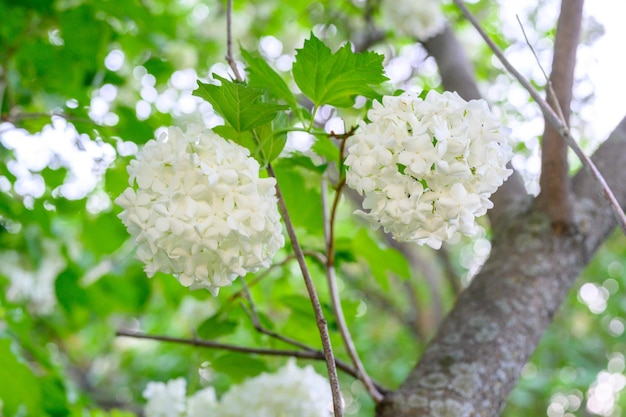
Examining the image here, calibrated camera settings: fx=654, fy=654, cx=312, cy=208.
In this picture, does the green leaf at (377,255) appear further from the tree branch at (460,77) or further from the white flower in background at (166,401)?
the white flower in background at (166,401)

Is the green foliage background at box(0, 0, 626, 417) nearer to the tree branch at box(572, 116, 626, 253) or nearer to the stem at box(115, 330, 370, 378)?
the stem at box(115, 330, 370, 378)

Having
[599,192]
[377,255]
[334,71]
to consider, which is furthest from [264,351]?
[599,192]

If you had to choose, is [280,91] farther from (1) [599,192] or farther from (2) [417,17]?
(2) [417,17]

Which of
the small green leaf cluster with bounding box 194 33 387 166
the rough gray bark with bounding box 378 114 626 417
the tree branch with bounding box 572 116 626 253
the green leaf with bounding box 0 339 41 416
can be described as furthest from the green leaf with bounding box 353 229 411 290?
the green leaf with bounding box 0 339 41 416

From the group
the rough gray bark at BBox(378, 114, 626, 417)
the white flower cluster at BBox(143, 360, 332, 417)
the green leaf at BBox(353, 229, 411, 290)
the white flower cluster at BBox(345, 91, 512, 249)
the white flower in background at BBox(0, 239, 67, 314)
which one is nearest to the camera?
the white flower cluster at BBox(345, 91, 512, 249)

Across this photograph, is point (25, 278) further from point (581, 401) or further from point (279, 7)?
point (581, 401)
